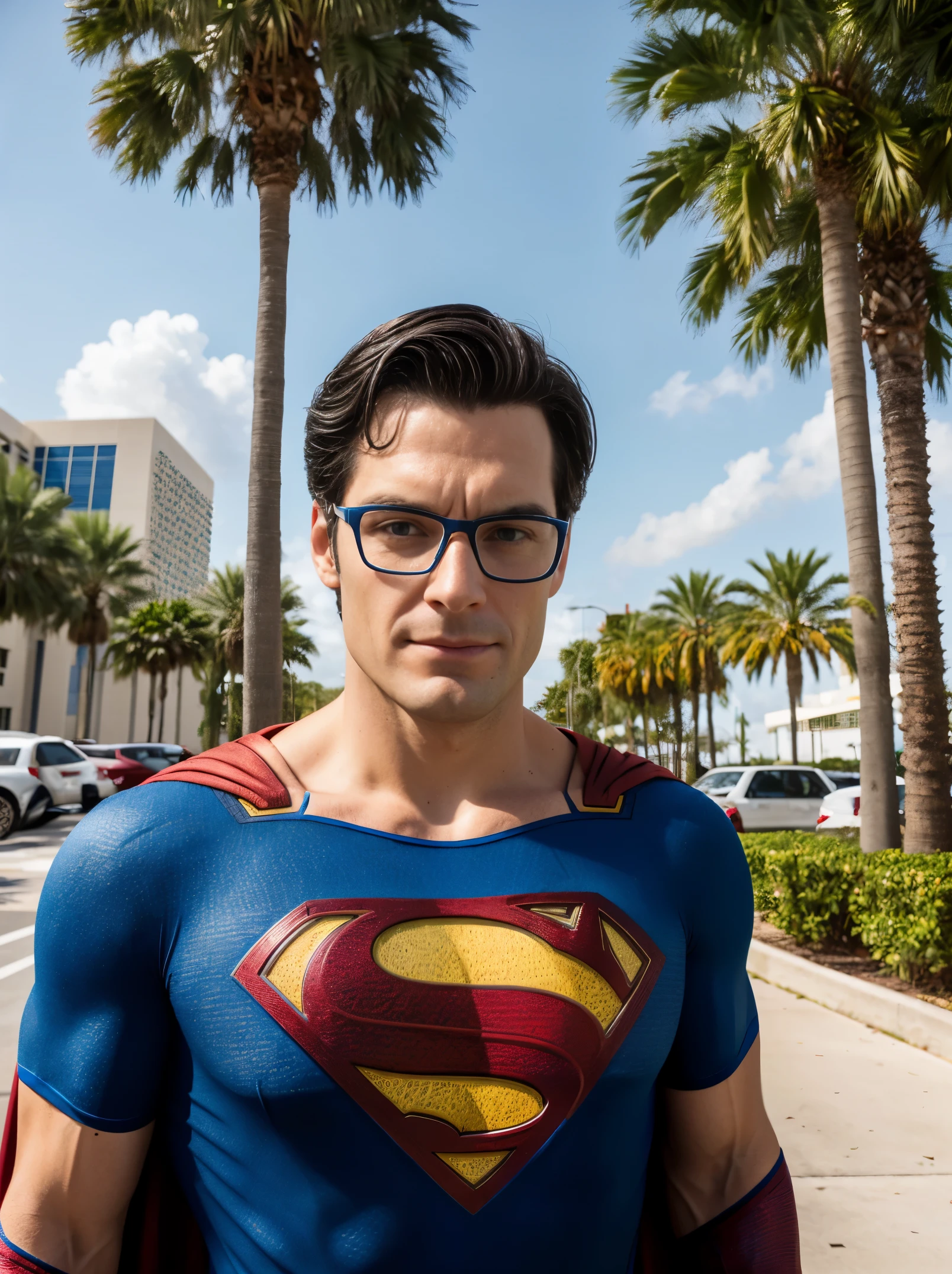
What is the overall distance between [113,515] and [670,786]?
81.3m

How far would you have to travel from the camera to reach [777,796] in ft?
56.9

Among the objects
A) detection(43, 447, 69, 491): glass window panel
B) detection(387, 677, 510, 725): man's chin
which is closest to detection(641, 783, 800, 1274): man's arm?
detection(387, 677, 510, 725): man's chin

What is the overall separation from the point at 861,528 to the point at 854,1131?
571 cm

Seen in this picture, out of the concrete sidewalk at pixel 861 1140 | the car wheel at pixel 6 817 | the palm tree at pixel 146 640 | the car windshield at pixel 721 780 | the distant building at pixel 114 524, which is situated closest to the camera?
the concrete sidewalk at pixel 861 1140

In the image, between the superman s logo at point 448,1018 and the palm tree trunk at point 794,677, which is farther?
the palm tree trunk at point 794,677

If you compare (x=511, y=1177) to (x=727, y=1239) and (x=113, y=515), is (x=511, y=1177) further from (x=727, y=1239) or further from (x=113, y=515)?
(x=113, y=515)

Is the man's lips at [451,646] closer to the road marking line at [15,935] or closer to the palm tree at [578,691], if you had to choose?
the road marking line at [15,935]

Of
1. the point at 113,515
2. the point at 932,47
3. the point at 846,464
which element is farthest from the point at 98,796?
the point at 113,515

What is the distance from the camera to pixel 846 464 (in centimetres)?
845

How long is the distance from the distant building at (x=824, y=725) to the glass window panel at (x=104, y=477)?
193 ft

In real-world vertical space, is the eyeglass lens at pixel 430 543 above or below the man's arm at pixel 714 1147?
above

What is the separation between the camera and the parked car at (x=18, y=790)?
14.8 m

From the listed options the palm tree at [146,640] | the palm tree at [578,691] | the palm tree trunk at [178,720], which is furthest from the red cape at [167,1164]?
the palm tree trunk at [178,720]

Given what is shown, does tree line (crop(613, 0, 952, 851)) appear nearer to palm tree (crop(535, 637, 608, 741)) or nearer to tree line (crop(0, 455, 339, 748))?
tree line (crop(0, 455, 339, 748))
